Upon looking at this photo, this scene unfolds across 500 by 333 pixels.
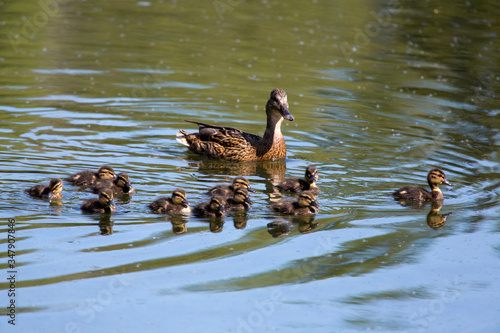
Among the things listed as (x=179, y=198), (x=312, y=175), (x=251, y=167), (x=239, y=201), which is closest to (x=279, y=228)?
(x=239, y=201)

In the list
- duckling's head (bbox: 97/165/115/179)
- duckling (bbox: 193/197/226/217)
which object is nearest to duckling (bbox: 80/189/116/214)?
duckling's head (bbox: 97/165/115/179)

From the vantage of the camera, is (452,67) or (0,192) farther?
(452,67)

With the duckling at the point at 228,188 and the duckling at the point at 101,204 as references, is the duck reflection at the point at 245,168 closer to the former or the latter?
the duckling at the point at 228,188

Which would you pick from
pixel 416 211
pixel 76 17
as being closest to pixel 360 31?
pixel 76 17

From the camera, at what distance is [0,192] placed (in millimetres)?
7715

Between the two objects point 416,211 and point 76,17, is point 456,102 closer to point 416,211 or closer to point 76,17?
point 416,211

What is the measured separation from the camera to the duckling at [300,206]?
25.2 feet

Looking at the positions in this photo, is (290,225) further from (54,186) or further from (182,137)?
(182,137)

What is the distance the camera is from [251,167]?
986 cm

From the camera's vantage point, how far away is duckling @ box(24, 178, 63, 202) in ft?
24.7

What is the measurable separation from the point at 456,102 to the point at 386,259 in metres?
7.29

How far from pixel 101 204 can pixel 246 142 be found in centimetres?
317

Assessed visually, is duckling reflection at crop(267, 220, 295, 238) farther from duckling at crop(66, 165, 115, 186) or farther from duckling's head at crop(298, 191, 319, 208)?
duckling at crop(66, 165, 115, 186)

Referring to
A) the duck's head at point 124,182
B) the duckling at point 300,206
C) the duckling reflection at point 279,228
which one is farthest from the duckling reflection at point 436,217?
the duck's head at point 124,182
